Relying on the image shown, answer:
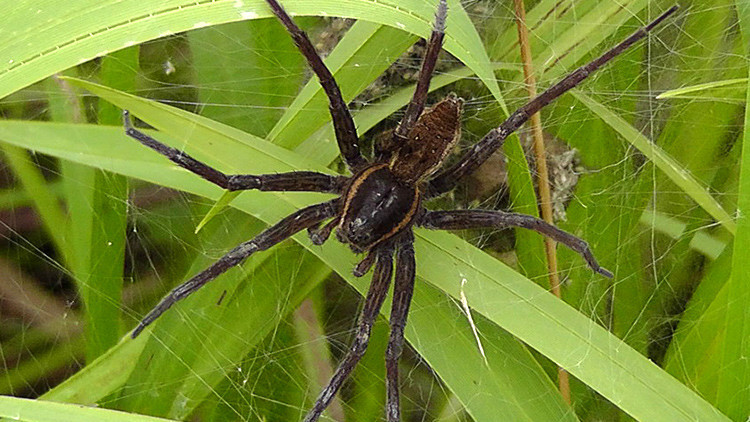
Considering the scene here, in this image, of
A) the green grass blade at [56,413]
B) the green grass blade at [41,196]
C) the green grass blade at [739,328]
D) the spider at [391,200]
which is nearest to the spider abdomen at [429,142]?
the spider at [391,200]

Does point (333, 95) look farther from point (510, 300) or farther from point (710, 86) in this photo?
point (710, 86)

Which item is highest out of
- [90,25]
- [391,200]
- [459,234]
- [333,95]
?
[90,25]

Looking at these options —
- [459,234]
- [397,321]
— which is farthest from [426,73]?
[397,321]

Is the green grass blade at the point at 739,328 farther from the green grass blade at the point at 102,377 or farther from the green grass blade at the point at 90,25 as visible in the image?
the green grass blade at the point at 102,377

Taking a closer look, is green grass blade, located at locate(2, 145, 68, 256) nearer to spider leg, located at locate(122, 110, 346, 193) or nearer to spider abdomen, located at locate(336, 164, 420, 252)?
spider leg, located at locate(122, 110, 346, 193)

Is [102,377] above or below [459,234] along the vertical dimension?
below

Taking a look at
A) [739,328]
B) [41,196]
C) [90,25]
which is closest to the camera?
[90,25]
